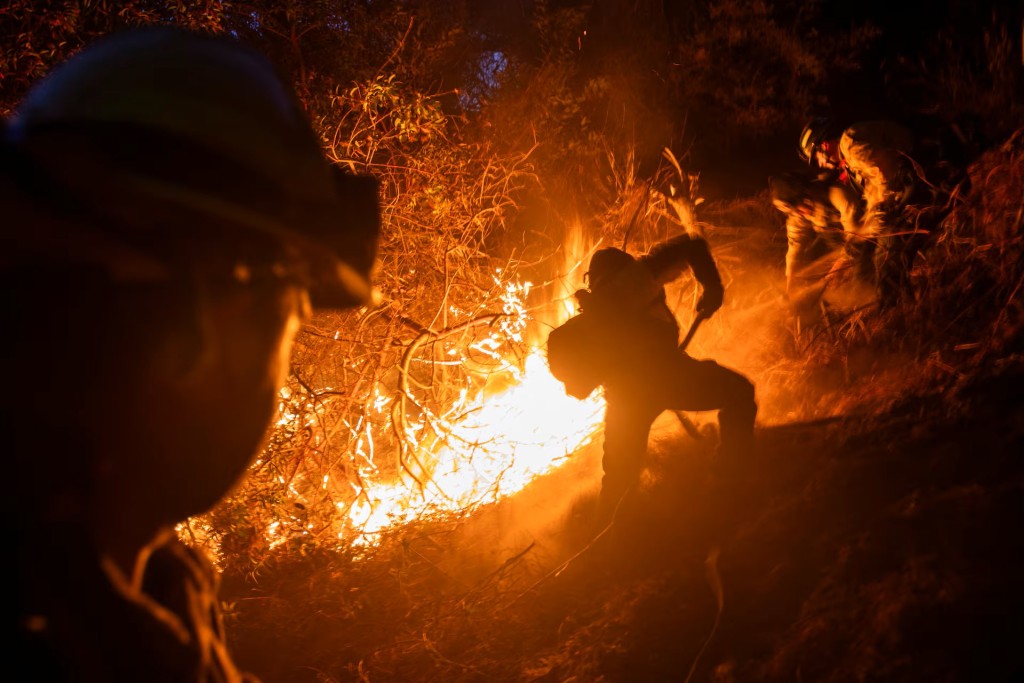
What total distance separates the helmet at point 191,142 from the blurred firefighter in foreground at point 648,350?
2874 millimetres

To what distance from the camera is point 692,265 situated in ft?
14.0

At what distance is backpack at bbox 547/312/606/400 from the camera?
13.9 ft

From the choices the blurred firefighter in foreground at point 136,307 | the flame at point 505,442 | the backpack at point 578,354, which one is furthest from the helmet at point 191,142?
the flame at point 505,442

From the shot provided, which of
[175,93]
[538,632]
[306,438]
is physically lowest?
[538,632]

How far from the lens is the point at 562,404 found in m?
6.63

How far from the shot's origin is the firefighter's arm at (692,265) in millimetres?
4180

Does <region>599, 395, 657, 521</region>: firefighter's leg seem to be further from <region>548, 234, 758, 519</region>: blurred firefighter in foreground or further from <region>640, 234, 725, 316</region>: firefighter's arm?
<region>640, 234, 725, 316</region>: firefighter's arm

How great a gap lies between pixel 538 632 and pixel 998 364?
12.0ft

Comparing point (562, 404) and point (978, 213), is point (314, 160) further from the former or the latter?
point (978, 213)

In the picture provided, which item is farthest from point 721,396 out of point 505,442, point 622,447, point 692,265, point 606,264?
point 505,442

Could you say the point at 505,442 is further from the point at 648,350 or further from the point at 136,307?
the point at 136,307

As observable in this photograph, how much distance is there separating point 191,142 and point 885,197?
6023mm

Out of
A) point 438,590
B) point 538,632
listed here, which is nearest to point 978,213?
point 538,632

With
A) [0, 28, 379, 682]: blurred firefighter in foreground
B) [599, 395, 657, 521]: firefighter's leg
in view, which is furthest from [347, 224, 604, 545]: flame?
[0, 28, 379, 682]: blurred firefighter in foreground
